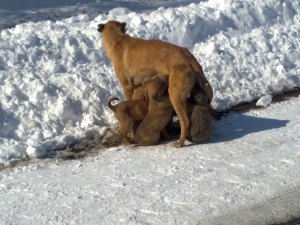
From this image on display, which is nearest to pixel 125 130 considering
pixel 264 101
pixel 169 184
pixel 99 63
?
pixel 169 184

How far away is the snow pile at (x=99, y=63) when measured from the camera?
28.3ft

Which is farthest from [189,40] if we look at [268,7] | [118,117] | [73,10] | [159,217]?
[159,217]

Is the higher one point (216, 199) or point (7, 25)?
point (7, 25)

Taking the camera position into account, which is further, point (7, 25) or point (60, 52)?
point (7, 25)

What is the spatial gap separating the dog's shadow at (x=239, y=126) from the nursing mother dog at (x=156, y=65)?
1.97 feet

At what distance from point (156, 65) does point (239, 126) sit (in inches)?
62.5

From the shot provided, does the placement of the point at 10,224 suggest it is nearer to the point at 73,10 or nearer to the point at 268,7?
the point at 268,7

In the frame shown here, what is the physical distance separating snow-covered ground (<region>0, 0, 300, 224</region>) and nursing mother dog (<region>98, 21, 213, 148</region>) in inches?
22.4

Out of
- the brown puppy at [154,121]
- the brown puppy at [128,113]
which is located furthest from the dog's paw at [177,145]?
the brown puppy at [128,113]

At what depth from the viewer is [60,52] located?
1048 centimetres

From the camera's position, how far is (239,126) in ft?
29.2

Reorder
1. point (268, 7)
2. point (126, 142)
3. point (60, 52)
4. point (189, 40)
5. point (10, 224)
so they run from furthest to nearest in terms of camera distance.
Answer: point (268, 7), point (189, 40), point (60, 52), point (126, 142), point (10, 224)

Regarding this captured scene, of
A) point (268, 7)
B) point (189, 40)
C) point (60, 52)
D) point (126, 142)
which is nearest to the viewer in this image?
point (126, 142)

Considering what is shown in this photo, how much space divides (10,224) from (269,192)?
113 inches
